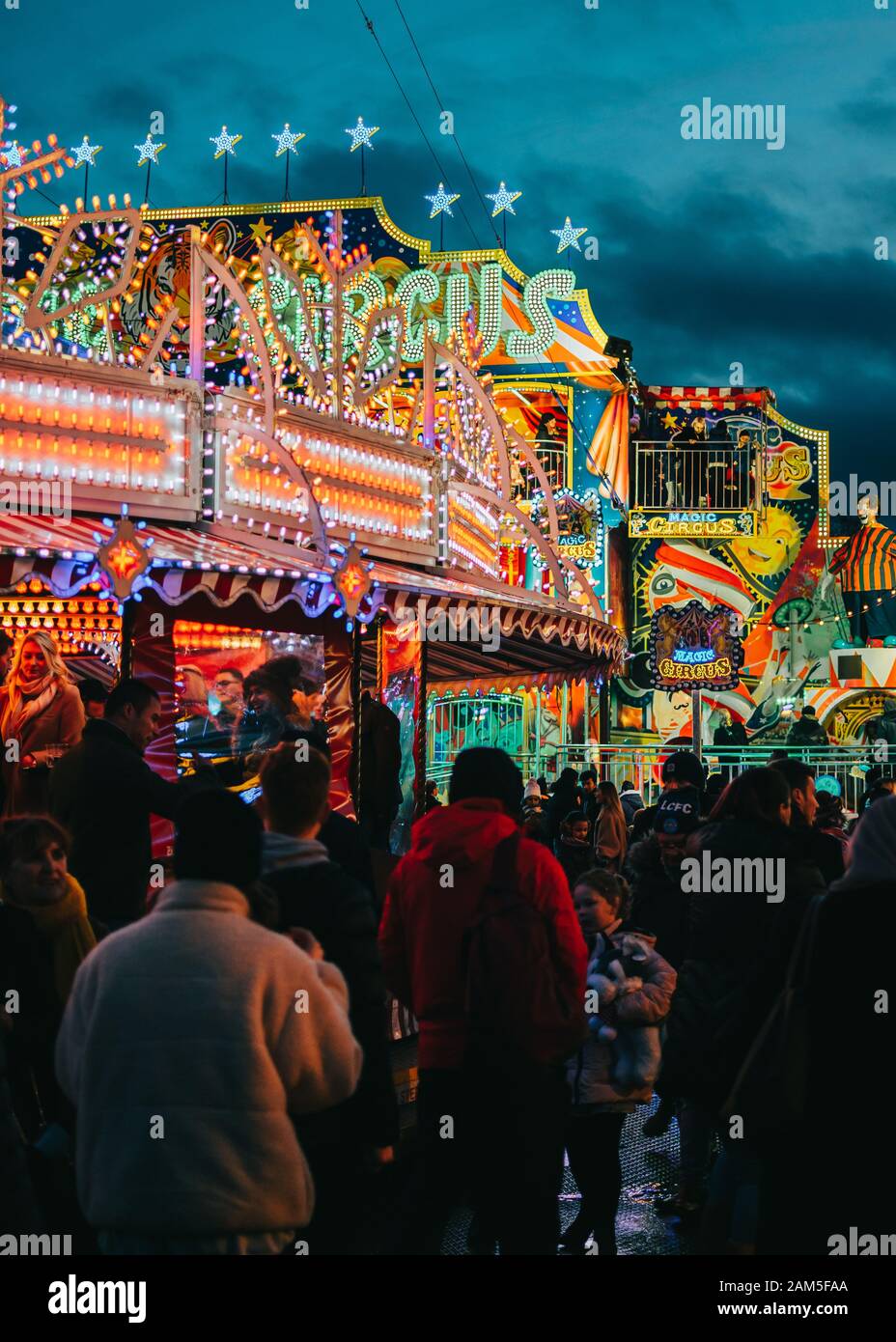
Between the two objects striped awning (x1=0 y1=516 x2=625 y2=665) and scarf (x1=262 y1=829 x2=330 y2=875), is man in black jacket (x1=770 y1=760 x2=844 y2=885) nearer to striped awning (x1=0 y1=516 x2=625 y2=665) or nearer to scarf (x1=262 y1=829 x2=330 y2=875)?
scarf (x1=262 y1=829 x2=330 y2=875)

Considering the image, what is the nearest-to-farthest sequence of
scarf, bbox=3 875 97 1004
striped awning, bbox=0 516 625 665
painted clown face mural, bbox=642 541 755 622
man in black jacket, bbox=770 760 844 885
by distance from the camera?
scarf, bbox=3 875 97 1004
man in black jacket, bbox=770 760 844 885
striped awning, bbox=0 516 625 665
painted clown face mural, bbox=642 541 755 622

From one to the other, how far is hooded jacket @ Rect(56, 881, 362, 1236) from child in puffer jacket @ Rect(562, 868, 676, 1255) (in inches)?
108

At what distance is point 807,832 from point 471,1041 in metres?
2.16

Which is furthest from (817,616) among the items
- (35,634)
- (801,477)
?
(35,634)

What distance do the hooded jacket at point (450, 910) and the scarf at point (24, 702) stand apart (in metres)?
7.83

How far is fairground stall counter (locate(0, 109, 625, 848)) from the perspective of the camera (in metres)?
11.2

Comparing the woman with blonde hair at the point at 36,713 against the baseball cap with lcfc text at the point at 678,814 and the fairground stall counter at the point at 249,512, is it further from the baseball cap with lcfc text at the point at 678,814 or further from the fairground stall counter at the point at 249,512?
the baseball cap with lcfc text at the point at 678,814

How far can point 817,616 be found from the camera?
35.2 metres

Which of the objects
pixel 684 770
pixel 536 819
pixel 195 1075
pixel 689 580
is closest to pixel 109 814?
pixel 684 770

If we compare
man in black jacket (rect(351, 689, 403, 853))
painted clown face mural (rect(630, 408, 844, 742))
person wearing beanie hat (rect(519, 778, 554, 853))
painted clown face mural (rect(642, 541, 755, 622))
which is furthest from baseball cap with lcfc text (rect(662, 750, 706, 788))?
painted clown face mural (rect(642, 541, 755, 622))

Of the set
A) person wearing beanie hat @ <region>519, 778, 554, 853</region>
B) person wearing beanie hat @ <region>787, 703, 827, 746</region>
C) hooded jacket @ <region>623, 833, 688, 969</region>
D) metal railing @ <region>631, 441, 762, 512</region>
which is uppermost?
metal railing @ <region>631, 441, 762, 512</region>

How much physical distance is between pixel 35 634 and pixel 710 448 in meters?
24.6
